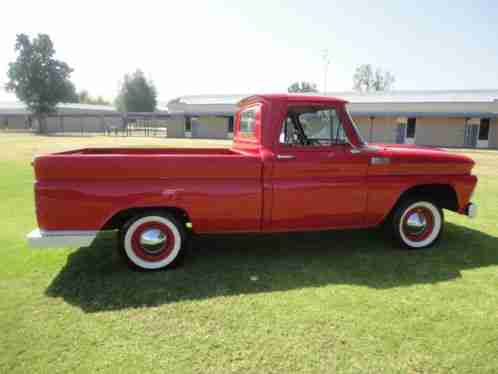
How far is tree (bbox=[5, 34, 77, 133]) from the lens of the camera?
4684 centimetres

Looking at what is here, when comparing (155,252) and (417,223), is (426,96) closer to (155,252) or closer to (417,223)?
(417,223)

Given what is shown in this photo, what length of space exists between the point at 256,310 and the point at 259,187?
1398 millimetres

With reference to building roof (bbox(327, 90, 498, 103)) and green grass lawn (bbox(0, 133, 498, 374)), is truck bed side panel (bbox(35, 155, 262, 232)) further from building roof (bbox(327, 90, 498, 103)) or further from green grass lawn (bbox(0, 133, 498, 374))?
building roof (bbox(327, 90, 498, 103))

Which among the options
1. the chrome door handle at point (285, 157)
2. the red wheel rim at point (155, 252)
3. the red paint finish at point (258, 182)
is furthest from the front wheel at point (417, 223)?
the red wheel rim at point (155, 252)

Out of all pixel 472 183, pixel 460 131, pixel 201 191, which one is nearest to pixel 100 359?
pixel 201 191

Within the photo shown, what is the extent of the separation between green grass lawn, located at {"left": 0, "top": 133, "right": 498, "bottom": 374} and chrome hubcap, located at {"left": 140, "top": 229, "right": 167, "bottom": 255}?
32 cm

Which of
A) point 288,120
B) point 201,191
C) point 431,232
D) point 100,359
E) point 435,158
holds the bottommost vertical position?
point 100,359

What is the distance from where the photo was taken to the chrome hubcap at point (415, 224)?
4797 millimetres

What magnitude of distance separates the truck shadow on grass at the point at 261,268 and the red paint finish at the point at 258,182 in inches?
19.8

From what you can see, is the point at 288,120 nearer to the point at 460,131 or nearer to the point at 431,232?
the point at 431,232

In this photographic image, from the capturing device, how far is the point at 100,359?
8.34 feet

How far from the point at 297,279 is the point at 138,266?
1.85m

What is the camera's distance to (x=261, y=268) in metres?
4.16

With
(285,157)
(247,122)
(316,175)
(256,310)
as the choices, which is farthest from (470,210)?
(256,310)
